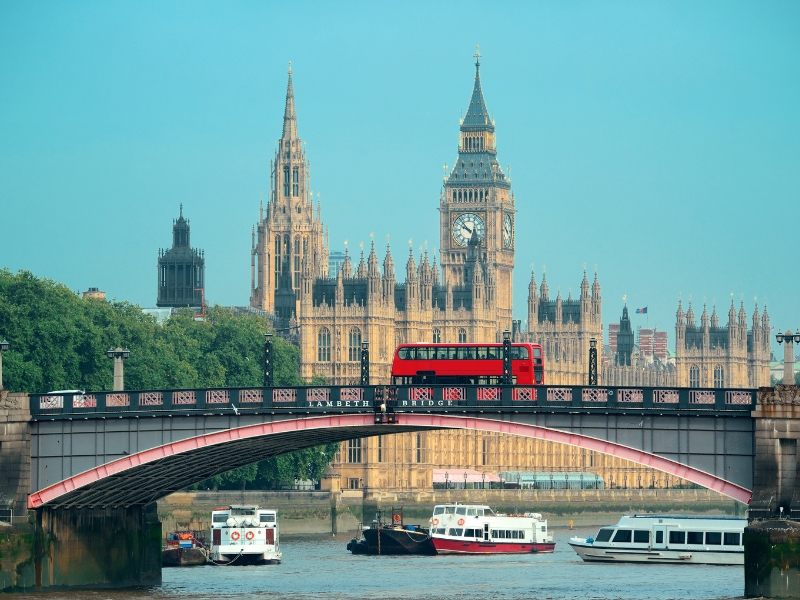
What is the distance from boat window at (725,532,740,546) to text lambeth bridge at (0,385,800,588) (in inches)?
1109

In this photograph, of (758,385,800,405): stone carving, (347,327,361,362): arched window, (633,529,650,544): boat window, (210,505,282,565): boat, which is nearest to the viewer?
(758,385,800,405): stone carving

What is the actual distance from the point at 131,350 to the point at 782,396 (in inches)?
2563

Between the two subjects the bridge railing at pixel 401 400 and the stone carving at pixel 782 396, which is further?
the bridge railing at pixel 401 400

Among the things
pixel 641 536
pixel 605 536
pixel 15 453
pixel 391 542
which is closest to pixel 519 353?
pixel 641 536

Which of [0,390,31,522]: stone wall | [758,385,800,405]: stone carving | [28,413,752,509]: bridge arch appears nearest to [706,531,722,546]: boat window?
[28,413,752,509]: bridge arch

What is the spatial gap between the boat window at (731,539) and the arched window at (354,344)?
222 feet

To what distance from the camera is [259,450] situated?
8731cm

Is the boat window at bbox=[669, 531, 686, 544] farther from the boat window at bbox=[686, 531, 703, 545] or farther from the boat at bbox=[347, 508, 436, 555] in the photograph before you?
the boat at bbox=[347, 508, 436, 555]

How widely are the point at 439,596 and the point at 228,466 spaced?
10.2m

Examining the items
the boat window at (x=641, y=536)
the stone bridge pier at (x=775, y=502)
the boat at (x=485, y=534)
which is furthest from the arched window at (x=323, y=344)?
the stone bridge pier at (x=775, y=502)

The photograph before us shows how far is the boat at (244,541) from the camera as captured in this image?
352 ft

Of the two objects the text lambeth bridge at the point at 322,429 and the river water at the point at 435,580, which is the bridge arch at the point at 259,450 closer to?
the text lambeth bridge at the point at 322,429

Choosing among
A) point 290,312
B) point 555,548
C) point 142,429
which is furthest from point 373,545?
point 290,312

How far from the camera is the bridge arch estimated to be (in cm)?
7694
